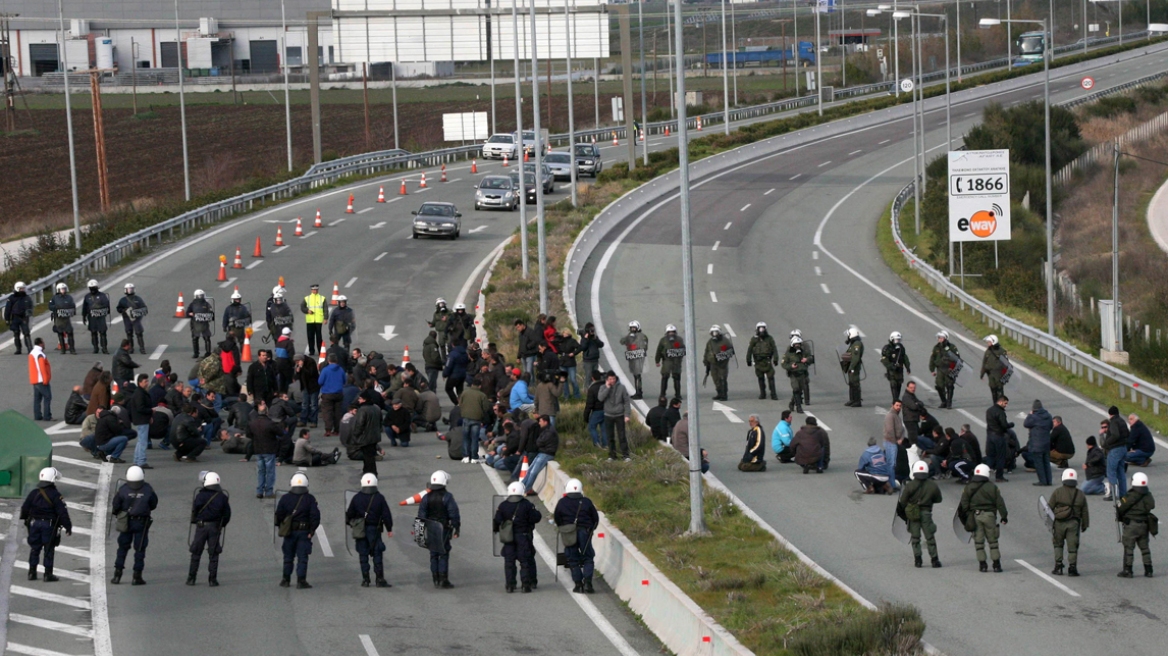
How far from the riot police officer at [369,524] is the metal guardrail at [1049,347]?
16807 mm

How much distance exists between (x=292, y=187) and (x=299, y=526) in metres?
44.7

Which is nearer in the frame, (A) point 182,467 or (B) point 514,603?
(B) point 514,603

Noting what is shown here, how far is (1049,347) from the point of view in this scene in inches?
1321

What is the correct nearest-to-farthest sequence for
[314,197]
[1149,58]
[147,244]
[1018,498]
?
[1018,498]
[147,244]
[314,197]
[1149,58]

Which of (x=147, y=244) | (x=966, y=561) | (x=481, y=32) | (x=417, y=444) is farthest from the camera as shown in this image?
(x=481, y=32)

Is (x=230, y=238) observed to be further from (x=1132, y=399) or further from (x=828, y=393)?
(x=1132, y=399)

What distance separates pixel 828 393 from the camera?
1187 inches

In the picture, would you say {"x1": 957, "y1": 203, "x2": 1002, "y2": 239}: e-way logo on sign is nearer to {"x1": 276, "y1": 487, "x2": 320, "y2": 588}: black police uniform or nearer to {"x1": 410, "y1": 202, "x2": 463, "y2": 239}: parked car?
{"x1": 410, "y1": 202, "x2": 463, "y2": 239}: parked car

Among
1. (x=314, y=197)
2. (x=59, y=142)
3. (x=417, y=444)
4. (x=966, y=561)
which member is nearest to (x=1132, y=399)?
(x=966, y=561)

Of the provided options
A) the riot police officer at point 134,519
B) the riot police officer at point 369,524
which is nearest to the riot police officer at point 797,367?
the riot police officer at point 369,524

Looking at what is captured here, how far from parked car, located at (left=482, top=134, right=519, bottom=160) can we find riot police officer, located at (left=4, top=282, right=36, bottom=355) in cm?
4301

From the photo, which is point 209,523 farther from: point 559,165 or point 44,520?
point 559,165

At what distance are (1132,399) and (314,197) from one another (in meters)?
38.4

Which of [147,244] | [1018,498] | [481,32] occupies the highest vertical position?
[481,32]
